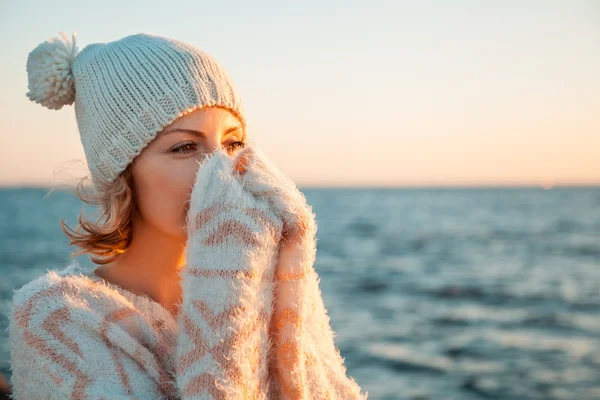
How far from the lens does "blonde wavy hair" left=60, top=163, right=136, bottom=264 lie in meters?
2.56

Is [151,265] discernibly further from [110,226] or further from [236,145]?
[236,145]

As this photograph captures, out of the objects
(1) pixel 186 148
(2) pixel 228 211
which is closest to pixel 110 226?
(1) pixel 186 148

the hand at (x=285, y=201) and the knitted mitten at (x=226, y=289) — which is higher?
the hand at (x=285, y=201)

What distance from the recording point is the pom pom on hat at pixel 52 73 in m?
2.68

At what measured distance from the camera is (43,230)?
36.5 metres

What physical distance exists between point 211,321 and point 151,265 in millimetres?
748

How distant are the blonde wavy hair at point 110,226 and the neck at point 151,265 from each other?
0.16 ft

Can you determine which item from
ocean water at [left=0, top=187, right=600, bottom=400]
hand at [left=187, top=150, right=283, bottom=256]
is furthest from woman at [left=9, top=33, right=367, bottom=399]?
ocean water at [left=0, top=187, right=600, bottom=400]

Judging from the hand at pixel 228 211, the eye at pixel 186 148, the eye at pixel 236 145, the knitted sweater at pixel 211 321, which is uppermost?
the eye at pixel 236 145

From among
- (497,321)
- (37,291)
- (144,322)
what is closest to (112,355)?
(144,322)

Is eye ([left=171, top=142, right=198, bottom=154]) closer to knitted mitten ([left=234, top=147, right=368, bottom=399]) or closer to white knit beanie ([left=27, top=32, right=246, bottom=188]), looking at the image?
white knit beanie ([left=27, top=32, right=246, bottom=188])

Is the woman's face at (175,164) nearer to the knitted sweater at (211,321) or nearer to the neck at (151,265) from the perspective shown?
the neck at (151,265)

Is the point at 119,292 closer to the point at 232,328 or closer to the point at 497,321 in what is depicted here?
the point at 232,328

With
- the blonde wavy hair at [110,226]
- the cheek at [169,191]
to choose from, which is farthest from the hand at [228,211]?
the blonde wavy hair at [110,226]
